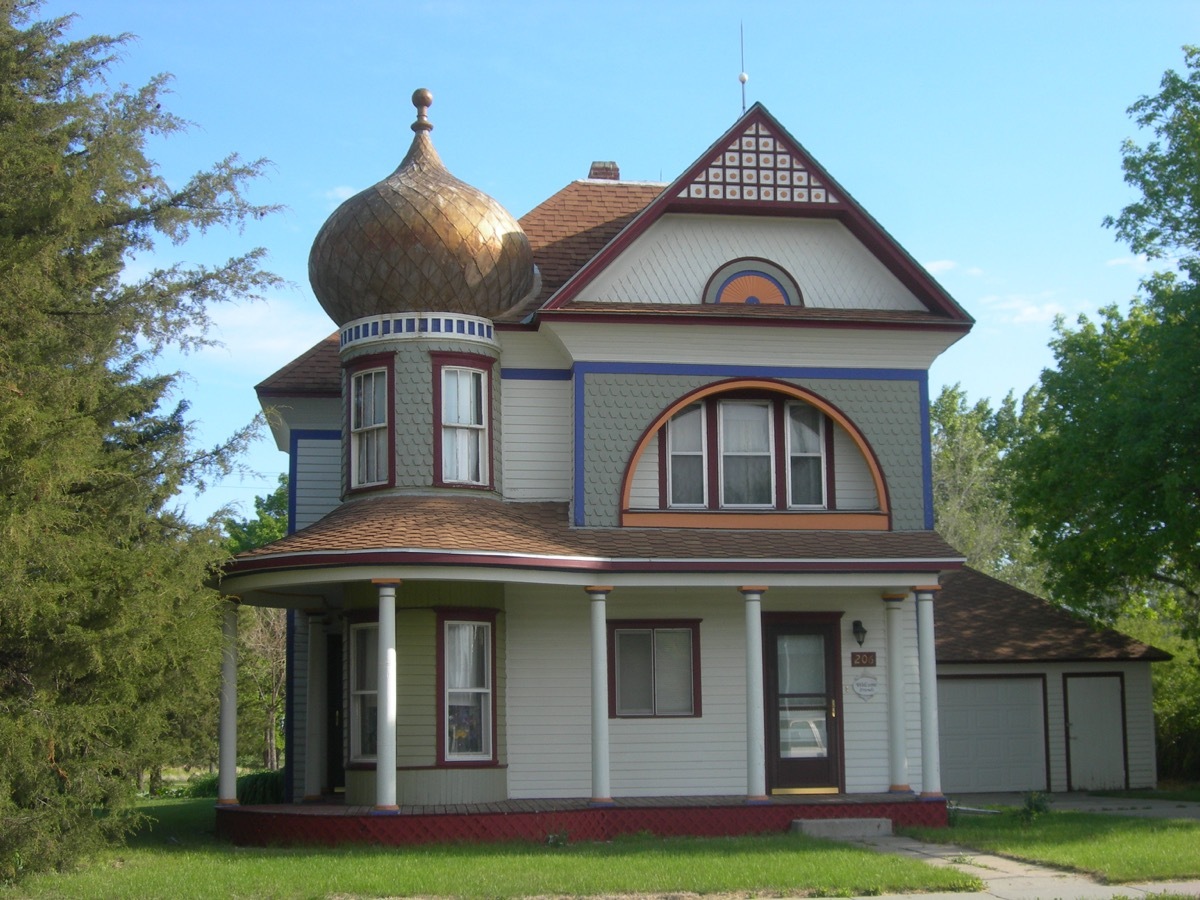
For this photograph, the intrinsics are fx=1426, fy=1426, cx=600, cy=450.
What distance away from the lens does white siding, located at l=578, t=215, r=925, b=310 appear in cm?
1934

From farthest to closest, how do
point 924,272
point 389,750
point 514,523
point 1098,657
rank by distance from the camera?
point 1098,657 → point 924,272 → point 514,523 → point 389,750

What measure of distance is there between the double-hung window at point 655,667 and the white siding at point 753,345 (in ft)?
11.7

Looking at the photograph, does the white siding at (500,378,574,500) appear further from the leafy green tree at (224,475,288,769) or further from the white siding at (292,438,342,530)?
the leafy green tree at (224,475,288,769)

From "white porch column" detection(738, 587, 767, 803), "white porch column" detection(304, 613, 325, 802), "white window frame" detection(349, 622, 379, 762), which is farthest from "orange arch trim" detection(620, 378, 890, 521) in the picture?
"white porch column" detection(304, 613, 325, 802)

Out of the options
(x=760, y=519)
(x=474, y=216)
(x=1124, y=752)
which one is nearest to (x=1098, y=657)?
(x=1124, y=752)

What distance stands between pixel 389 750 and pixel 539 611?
3259mm

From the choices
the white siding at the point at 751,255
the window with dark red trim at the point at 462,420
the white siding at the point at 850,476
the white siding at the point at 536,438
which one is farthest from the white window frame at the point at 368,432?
the white siding at the point at 850,476

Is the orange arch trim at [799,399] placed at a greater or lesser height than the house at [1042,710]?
greater

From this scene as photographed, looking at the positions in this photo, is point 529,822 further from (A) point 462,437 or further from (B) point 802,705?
(A) point 462,437

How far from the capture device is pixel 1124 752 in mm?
25203

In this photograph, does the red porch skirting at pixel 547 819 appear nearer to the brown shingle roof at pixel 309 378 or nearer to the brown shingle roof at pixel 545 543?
the brown shingle roof at pixel 545 543

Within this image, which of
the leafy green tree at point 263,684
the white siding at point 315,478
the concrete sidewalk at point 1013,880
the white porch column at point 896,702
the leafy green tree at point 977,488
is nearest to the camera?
the concrete sidewalk at point 1013,880

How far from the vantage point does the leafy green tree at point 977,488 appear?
50.9 m

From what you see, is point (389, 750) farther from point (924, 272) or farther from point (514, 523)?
point (924, 272)
